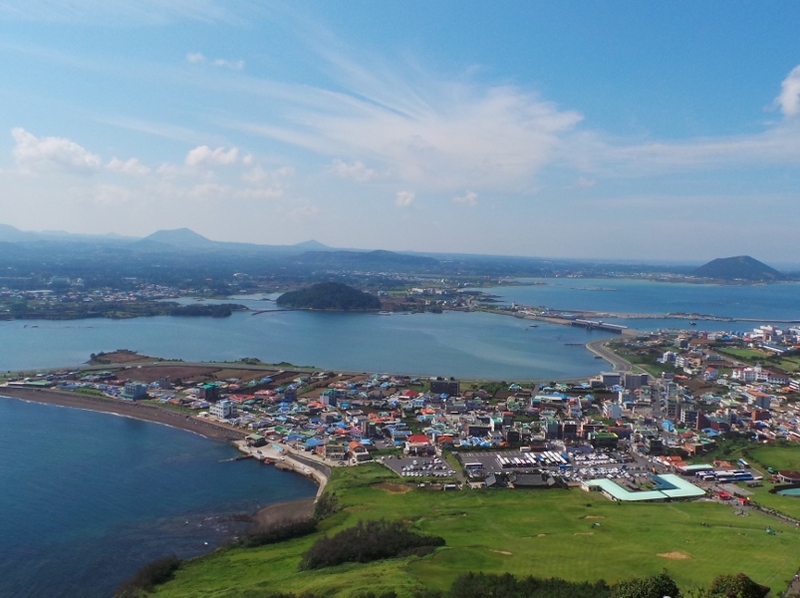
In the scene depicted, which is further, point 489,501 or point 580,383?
point 580,383

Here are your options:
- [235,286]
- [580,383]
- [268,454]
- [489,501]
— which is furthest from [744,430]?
[235,286]

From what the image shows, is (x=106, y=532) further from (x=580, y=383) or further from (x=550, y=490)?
(x=580, y=383)

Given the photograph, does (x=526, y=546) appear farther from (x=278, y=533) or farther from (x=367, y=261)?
(x=367, y=261)

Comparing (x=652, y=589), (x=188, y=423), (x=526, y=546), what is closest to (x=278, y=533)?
(x=526, y=546)

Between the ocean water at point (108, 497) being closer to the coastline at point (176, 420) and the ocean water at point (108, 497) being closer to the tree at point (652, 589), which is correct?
the coastline at point (176, 420)

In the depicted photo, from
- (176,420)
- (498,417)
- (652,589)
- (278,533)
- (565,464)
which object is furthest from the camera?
(176,420)
